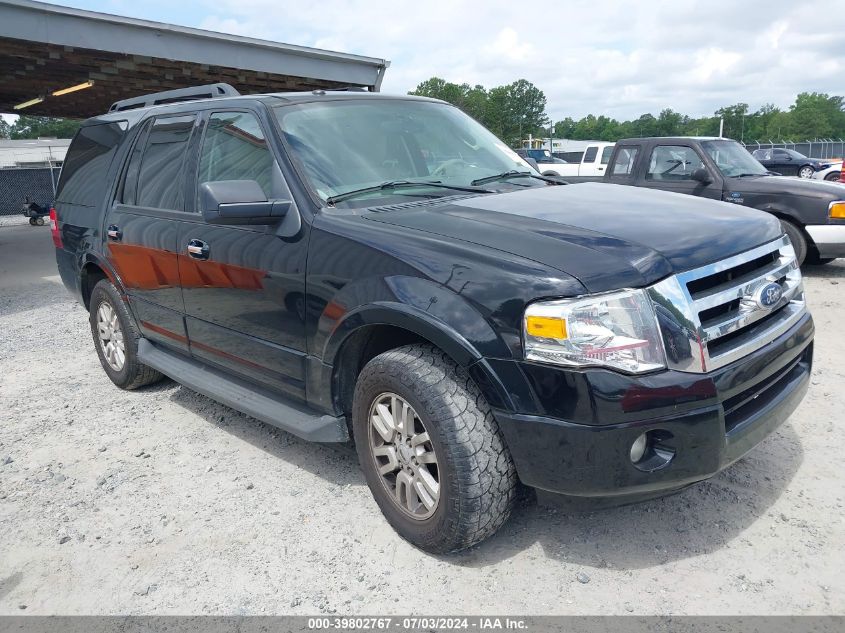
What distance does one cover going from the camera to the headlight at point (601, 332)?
7.84 ft

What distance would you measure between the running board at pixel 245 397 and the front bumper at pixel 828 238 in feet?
23.1

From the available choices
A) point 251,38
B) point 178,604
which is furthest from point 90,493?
point 251,38

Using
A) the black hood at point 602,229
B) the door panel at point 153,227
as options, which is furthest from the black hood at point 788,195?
the door panel at point 153,227

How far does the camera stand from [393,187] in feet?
11.3

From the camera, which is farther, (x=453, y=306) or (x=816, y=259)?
(x=816, y=259)

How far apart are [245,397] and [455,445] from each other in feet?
5.09

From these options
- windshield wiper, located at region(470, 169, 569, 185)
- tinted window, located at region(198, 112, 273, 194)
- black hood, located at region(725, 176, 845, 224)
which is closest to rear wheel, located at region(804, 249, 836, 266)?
black hood, located at region(725, 176, 845, 224)

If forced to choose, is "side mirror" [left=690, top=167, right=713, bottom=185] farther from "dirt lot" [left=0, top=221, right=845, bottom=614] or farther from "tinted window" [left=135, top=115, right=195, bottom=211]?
"tinted window" [left=135, top=115, right=195, bottom=211]

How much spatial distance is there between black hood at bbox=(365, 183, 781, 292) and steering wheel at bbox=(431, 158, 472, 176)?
0.45m

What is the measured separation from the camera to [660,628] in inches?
95.3

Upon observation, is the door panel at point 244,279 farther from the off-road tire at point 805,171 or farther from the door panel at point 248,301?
the off-road tire at point 805,171

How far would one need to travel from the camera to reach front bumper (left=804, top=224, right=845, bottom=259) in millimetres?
7930

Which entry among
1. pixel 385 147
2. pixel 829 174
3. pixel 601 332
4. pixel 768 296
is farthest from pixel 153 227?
pixel 829 174

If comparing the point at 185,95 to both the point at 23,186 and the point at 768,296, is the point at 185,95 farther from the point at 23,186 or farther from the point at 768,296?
the point at 23,186
